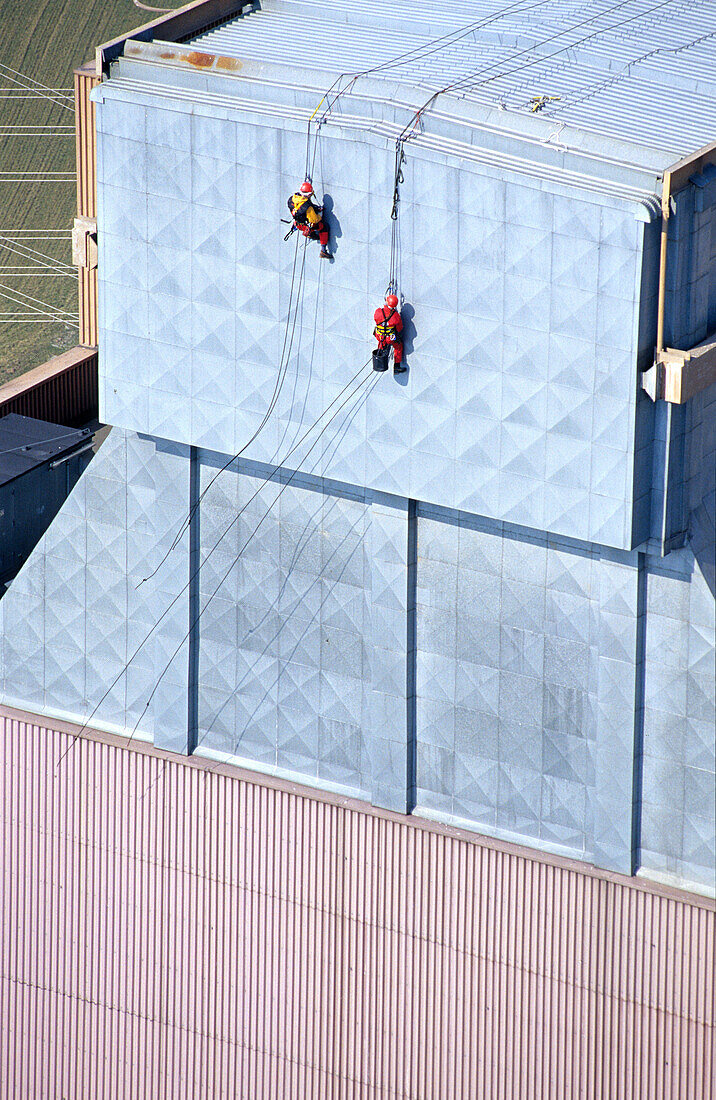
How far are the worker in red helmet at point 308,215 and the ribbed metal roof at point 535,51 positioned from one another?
3222 millimetres

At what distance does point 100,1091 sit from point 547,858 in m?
13.7

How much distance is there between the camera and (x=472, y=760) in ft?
113

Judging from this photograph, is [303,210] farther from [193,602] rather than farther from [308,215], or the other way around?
[193,602]

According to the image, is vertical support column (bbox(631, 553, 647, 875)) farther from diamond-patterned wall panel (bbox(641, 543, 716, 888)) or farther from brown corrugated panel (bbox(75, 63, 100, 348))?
brown corrugated panel (bbox(75, 63, 100, 348))

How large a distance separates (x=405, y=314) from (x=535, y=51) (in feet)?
28.3

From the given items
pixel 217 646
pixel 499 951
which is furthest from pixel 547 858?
pixel 217 646

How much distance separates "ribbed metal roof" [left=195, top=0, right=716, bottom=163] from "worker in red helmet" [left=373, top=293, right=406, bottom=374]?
14.3ft

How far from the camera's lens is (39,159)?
253ft

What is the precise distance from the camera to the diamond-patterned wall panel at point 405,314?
96.7ft

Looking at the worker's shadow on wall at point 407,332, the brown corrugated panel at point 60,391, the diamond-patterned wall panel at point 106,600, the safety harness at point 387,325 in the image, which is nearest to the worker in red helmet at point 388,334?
the safety harness at point 387,325

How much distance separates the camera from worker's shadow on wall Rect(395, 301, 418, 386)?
103 feet

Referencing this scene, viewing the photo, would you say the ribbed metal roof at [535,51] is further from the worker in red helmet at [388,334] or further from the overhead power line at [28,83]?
the overhead power line at [28,83]

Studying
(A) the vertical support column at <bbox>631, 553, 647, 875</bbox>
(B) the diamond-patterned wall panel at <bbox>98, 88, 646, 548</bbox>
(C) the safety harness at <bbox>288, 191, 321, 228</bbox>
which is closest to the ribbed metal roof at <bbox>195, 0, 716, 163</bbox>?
(B) the diamond-patterned wall panel at <bbox>98, 88, 646, 548</bbox>

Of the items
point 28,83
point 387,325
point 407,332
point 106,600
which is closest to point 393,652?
point 407,332
